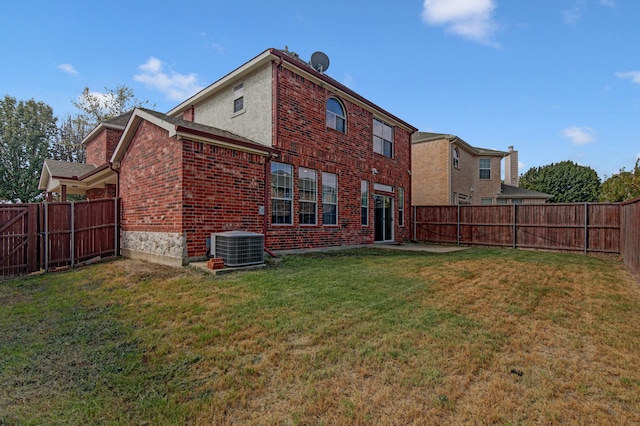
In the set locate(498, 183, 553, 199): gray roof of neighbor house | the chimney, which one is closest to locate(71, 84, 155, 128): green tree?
locate(498, 183, 553, 199): gray roof of neighbor house

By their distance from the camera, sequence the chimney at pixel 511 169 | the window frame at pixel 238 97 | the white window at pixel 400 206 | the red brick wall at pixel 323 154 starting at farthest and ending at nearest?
the chimney at pixel 511 169, the white window at pixel 400 206, the window frame at pixel 238 97, the red brick wall at pixel 323 154

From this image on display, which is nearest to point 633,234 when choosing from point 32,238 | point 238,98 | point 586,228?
point 586,228

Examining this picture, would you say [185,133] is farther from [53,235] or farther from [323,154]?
[323,154]

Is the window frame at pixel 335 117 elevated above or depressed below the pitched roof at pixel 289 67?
below

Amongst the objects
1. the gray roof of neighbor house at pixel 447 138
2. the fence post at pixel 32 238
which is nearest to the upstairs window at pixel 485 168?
the gray roof of neighbor house at pixel 447 138

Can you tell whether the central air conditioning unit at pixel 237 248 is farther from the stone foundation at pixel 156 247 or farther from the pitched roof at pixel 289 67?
the pitched roof at pixel 289 67

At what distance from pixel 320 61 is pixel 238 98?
359 cm

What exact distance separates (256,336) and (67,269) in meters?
7.39

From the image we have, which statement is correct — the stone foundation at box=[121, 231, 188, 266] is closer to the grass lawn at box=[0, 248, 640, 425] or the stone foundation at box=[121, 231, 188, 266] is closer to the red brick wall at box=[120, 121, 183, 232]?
the red brick wall at box=[120, 121, 183, 232]

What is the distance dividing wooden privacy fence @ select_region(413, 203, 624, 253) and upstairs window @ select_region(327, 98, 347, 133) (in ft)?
22.9

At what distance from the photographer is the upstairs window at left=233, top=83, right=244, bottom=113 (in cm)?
1064

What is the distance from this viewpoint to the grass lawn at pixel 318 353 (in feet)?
7.47

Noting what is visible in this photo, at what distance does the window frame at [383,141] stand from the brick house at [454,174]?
562 centimetres

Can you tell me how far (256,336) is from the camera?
11.4 feet
